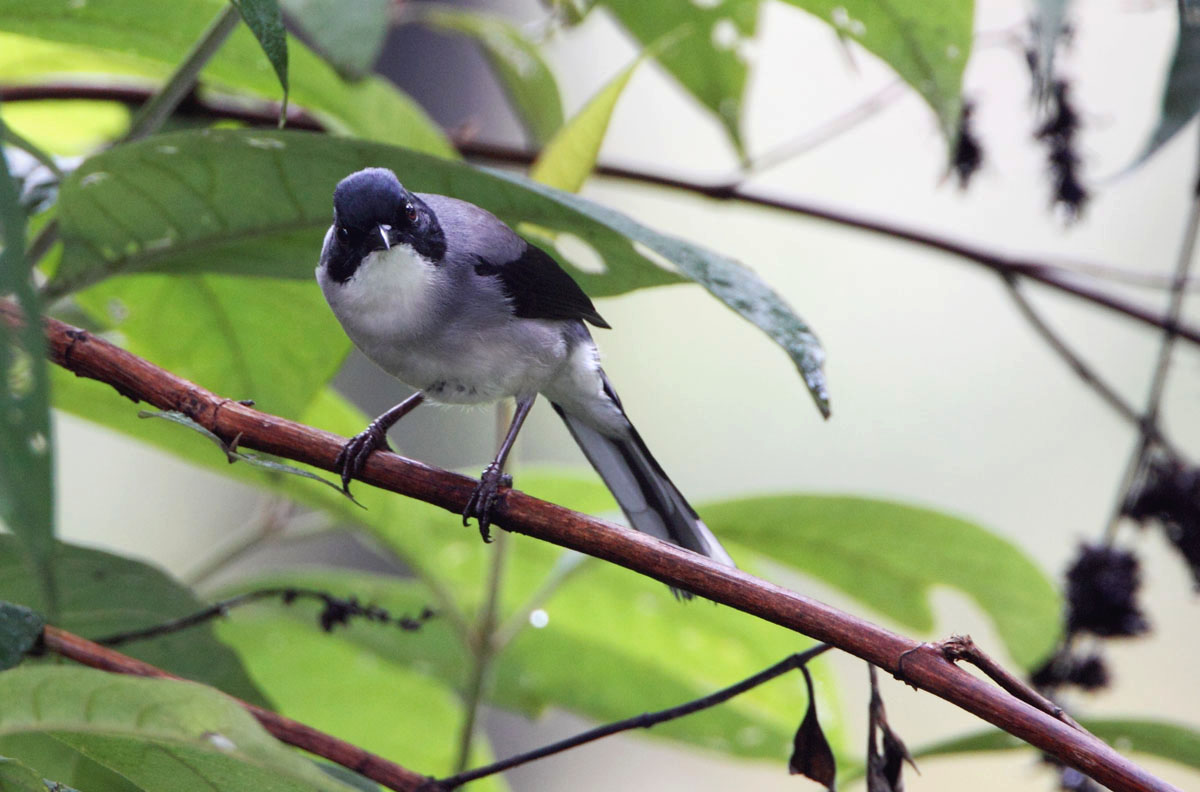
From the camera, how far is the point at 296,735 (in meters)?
0.97

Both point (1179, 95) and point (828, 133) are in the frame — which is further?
point (828, 133)

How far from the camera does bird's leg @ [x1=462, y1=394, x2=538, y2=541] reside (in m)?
1.07

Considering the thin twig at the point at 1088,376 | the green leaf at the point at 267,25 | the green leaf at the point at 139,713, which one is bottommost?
the green leaf at the point at 139,713

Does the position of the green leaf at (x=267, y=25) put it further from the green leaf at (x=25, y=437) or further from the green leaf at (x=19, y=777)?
the green leaf at (x=19, y=777)

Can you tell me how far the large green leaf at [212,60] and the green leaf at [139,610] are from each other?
0.66m

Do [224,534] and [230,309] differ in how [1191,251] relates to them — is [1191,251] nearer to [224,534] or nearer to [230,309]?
[230,309]

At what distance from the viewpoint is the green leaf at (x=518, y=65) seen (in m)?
1.96

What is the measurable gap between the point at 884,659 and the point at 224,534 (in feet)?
13.2

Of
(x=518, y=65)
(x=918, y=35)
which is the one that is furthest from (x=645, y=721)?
(x=518, y=65)

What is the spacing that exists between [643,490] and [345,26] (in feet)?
2.23

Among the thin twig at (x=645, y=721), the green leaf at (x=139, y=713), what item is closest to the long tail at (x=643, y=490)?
the thin twig at (x=645, y=721)

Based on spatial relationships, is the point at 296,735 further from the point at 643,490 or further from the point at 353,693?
the point at 353,693

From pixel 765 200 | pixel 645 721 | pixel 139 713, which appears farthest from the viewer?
pixel 765 200

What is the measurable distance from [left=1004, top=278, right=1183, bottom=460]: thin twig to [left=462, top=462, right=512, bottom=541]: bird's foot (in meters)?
0.92
